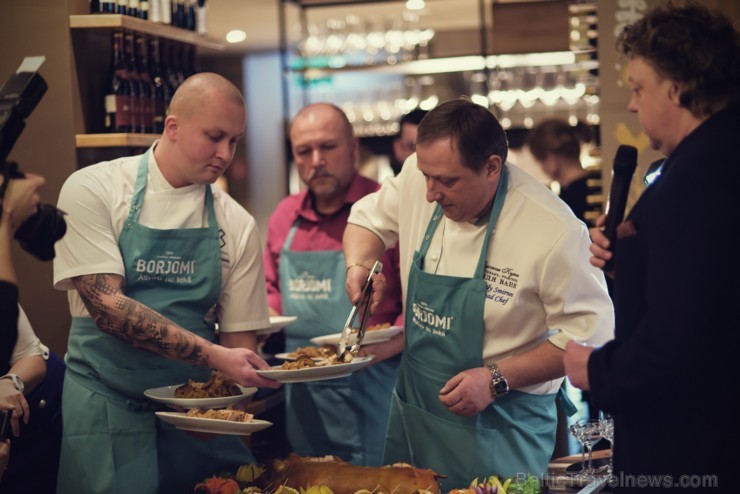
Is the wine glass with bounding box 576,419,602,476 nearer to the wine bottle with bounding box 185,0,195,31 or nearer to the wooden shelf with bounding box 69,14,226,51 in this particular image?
the wooden shelf with bounding box 69,14,226,51

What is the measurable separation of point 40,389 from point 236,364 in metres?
0.79

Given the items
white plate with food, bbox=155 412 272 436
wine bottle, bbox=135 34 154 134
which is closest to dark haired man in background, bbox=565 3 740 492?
white plate with food, bbox=155 412 272 436

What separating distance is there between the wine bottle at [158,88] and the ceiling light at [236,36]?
337 cm

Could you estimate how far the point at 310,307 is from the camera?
12.4 ft

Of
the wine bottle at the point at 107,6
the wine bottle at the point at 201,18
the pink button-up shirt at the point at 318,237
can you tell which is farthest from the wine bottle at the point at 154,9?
the pink button-up shirt at the point at 318,237

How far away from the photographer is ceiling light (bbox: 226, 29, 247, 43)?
7121 mm

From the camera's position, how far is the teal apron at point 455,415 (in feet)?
8.64

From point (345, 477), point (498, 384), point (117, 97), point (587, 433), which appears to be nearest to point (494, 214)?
point (498, 384)

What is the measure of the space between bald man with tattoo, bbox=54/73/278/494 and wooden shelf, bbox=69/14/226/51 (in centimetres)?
64

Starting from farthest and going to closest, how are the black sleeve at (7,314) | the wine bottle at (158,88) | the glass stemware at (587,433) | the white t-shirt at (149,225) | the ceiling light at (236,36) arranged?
the ceiling light at (236,36), the wine bottle at (158,88), the glass stemware at (587,433), the white t-shirt at (149,225), the black sleeve at (7,314)

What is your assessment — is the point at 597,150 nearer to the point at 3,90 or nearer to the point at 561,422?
the point at 561,422

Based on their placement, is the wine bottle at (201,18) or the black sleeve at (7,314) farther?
the wine bottle at (201,18)

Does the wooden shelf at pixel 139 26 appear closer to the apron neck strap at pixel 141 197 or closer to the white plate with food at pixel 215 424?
the apron neck strap at pixel 141 197

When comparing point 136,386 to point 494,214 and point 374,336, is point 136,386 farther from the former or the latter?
point 494,214
